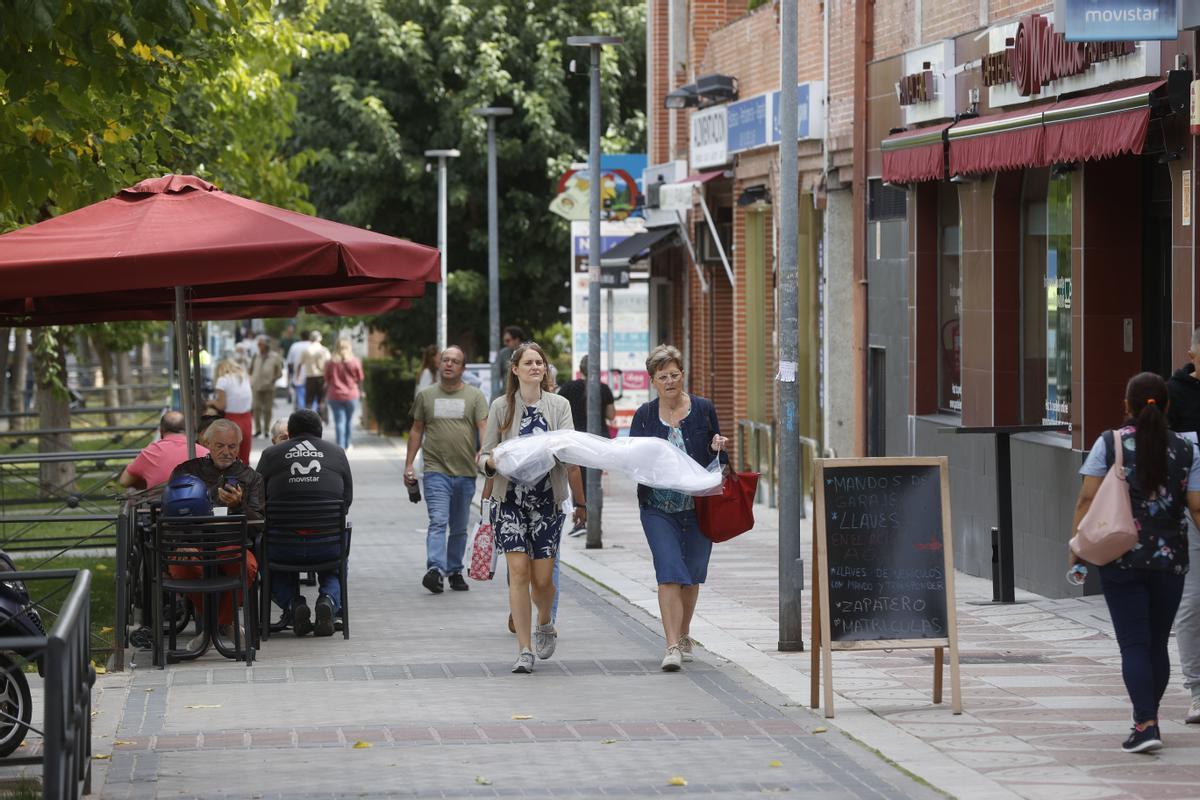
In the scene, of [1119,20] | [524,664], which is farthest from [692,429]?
[1119,20]

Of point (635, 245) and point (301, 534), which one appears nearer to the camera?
point (301, 534)

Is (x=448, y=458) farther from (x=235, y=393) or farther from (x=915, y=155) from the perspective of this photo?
(x=235, y=393)

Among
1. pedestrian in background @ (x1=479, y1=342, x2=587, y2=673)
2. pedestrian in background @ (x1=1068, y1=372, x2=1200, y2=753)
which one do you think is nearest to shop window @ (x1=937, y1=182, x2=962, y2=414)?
pedestrian in background @ (x1=479, y1=342, x2=587, y2=673)

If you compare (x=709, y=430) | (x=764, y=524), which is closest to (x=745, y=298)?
(x=764, y=524)

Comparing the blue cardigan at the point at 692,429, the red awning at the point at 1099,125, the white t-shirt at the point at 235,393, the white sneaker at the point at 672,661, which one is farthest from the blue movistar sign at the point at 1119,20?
the white t-shirt at the point at 235,393

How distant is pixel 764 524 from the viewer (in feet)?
67.8

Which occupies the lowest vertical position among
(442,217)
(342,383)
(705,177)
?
(342,383)

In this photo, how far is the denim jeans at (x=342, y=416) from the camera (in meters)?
31.0

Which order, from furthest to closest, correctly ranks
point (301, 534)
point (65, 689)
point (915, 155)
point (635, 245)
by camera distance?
1. point (635, 245)
2. point (915, 155)
3. point (301, 534)
4. point (65, 689)

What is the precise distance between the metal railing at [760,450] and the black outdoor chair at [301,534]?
31.9 feet

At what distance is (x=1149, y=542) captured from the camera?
27.6 feet

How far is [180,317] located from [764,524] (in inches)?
354

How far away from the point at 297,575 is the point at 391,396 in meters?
25.1

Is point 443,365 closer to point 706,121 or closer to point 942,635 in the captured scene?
point 942,635
